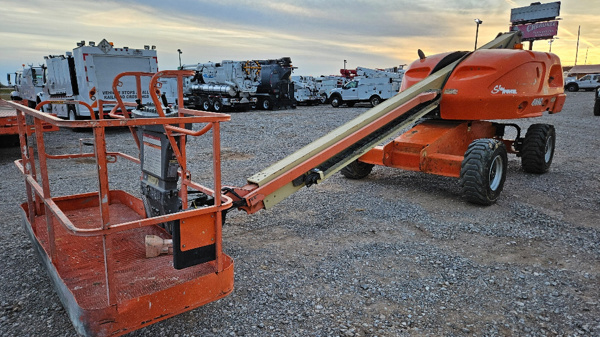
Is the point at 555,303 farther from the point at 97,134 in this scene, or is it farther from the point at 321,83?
the point at 321,83

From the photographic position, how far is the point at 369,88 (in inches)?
958

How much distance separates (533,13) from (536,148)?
22.2 ft

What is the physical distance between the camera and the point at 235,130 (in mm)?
13578

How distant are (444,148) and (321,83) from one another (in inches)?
901

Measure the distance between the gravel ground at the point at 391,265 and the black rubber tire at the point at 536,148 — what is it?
432 mm

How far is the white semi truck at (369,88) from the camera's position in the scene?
76.9ft

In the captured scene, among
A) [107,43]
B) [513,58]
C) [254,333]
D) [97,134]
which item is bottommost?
[254,333]

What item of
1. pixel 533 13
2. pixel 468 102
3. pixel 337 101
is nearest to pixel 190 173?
pixel 468 102

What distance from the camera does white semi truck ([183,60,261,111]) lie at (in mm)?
22172

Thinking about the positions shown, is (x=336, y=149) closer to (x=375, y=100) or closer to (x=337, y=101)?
(x=375, y=100)

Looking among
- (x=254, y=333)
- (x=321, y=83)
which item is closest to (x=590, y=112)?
Result: (x=321, y=83)

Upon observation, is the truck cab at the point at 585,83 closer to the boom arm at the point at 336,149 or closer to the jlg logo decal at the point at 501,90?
the jlg logo decal at the point at 501,90

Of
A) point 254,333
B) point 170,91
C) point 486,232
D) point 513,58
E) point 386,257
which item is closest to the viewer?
point 254,333

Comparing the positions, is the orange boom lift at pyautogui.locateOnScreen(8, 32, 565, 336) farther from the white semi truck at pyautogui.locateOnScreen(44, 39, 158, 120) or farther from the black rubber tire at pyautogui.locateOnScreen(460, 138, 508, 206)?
the white semi truck at pyautogui.locateOnScreen(44, 39, 158, 120)
